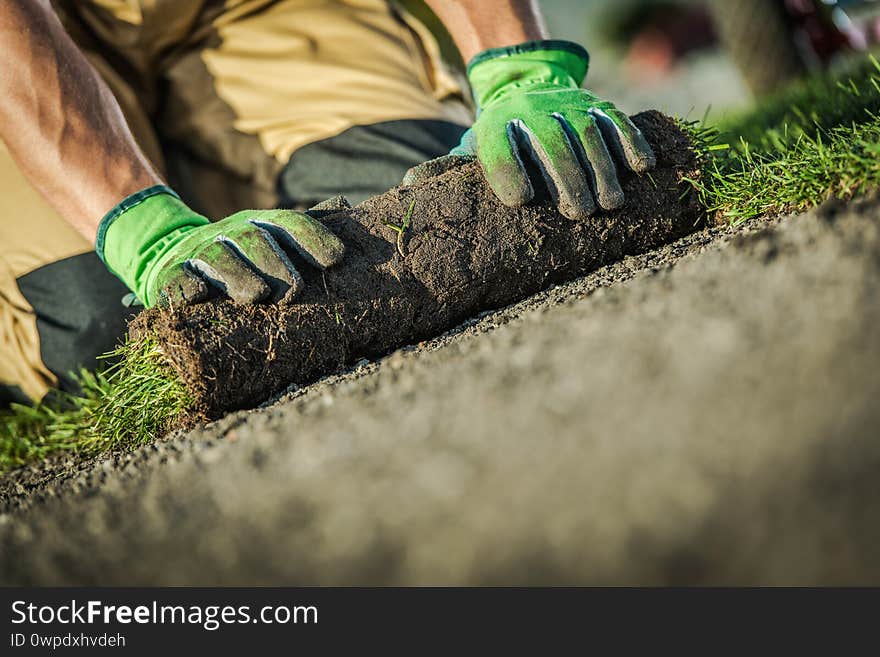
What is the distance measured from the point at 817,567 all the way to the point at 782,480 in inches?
3.9

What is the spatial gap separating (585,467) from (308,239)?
1.05 metres

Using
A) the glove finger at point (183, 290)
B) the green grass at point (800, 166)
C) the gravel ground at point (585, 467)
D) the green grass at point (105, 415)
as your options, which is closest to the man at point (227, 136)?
the glove finger at point (183, 290)

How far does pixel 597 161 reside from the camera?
1.80 metres

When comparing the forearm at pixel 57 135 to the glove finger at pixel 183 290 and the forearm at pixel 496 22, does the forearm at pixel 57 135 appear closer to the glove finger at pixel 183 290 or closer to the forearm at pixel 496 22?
the glove finger at pixel 183 290

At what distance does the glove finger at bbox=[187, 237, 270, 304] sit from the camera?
1.58 metres

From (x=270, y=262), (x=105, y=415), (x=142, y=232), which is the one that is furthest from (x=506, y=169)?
(x=105, y=415)

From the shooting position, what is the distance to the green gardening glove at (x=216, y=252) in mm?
1587

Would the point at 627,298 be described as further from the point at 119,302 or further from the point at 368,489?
the point at 119,302

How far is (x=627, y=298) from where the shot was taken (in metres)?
1.28

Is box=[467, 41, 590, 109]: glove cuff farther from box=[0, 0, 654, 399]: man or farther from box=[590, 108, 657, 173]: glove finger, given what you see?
box=[590, 108, 657, 173]: glove finger

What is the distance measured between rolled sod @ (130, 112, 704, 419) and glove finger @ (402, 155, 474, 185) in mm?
44

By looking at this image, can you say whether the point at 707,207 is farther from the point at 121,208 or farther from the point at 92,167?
the point at 92,167

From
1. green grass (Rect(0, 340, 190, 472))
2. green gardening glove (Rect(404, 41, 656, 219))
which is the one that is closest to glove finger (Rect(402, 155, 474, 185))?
green gardening glove (Rect(404, 41, 656, 219))

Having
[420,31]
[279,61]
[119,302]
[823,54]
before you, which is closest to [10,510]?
[119,302]
